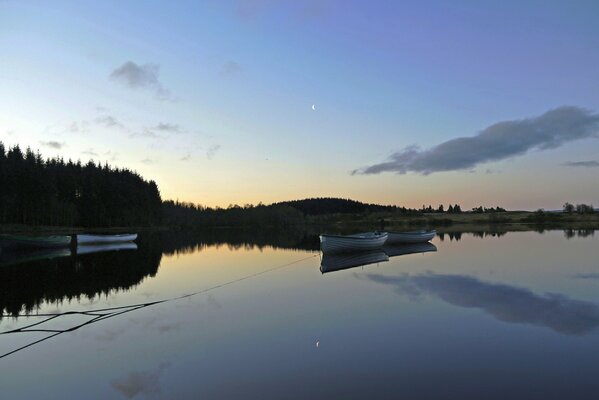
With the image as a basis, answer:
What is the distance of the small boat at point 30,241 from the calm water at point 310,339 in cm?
2511

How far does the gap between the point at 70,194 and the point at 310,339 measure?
297 feet

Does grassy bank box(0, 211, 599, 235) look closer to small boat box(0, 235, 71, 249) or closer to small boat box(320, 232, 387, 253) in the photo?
small boat box(0, 235, 71, 249)

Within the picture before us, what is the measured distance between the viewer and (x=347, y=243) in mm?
37656

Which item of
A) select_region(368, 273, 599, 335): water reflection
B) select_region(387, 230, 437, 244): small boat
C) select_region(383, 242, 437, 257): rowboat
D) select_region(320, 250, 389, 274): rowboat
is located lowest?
select_region(383, 242, 437, 257): rowboat

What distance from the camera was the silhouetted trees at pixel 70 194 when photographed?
6819 cm

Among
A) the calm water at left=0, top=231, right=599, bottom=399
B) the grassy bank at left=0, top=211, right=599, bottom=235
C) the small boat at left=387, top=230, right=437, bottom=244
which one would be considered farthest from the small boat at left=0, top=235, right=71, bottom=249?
the grassy bank at left=0, top=211, right=599, bottom=235

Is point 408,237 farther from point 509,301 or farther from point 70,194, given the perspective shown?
point 70,194

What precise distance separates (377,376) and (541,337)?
5595 millimetres

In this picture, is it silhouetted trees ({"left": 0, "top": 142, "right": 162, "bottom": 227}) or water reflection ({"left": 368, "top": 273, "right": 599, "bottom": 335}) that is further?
silhouetted trees ({"left": 0, "top": 142, "right": 162, "bottom": 227})

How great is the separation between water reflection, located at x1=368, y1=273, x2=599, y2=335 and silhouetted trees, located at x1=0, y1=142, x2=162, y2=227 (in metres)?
69.1

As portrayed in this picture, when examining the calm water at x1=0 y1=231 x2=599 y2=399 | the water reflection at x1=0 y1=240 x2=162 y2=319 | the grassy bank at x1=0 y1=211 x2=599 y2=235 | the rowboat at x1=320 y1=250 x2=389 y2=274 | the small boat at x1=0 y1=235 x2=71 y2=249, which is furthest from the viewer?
the grassy bank at x1=0 y1=211 x2=599 y2=235

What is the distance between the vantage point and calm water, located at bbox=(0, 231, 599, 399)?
306 inches

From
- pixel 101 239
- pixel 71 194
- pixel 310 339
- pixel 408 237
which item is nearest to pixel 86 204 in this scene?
pixel 71 194

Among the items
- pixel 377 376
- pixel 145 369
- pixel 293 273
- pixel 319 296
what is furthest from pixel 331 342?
pixel 293 273
